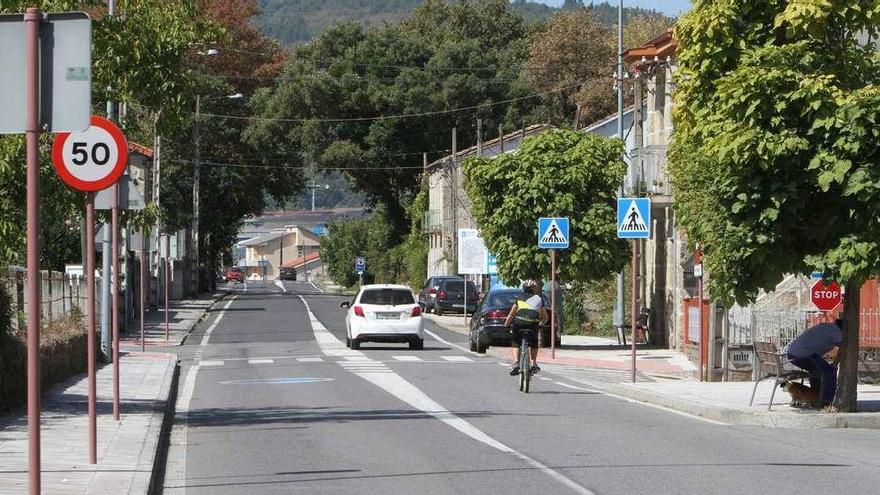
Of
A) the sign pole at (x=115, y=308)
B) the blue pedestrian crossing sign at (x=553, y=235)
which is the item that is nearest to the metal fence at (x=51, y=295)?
the sign pole at (x=115, y=308)

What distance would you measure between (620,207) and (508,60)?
67.3 metres

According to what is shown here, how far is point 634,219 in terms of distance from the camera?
2598 centimetres

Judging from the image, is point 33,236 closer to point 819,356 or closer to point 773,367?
point 819,356

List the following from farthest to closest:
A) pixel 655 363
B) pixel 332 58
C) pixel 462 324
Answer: pixel 332 58, pixel 462 324, pixel 655 363

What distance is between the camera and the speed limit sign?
13.6 meters

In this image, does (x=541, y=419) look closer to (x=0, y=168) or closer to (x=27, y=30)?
(x=0, y=168)

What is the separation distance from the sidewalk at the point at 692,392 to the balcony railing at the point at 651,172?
4.21 m

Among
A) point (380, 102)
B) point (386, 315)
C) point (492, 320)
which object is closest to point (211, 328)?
point (386, 315)

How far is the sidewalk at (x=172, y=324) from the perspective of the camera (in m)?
42.3

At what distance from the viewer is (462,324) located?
56.8 metres

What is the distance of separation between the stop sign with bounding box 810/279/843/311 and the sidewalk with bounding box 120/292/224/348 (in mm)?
19224

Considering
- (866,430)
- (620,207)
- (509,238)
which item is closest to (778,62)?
(866,430)

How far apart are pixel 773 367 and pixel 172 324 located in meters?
34.2

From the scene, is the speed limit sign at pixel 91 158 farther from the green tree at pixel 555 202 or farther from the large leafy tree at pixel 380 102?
the large leafy tree at pixel 380 102
